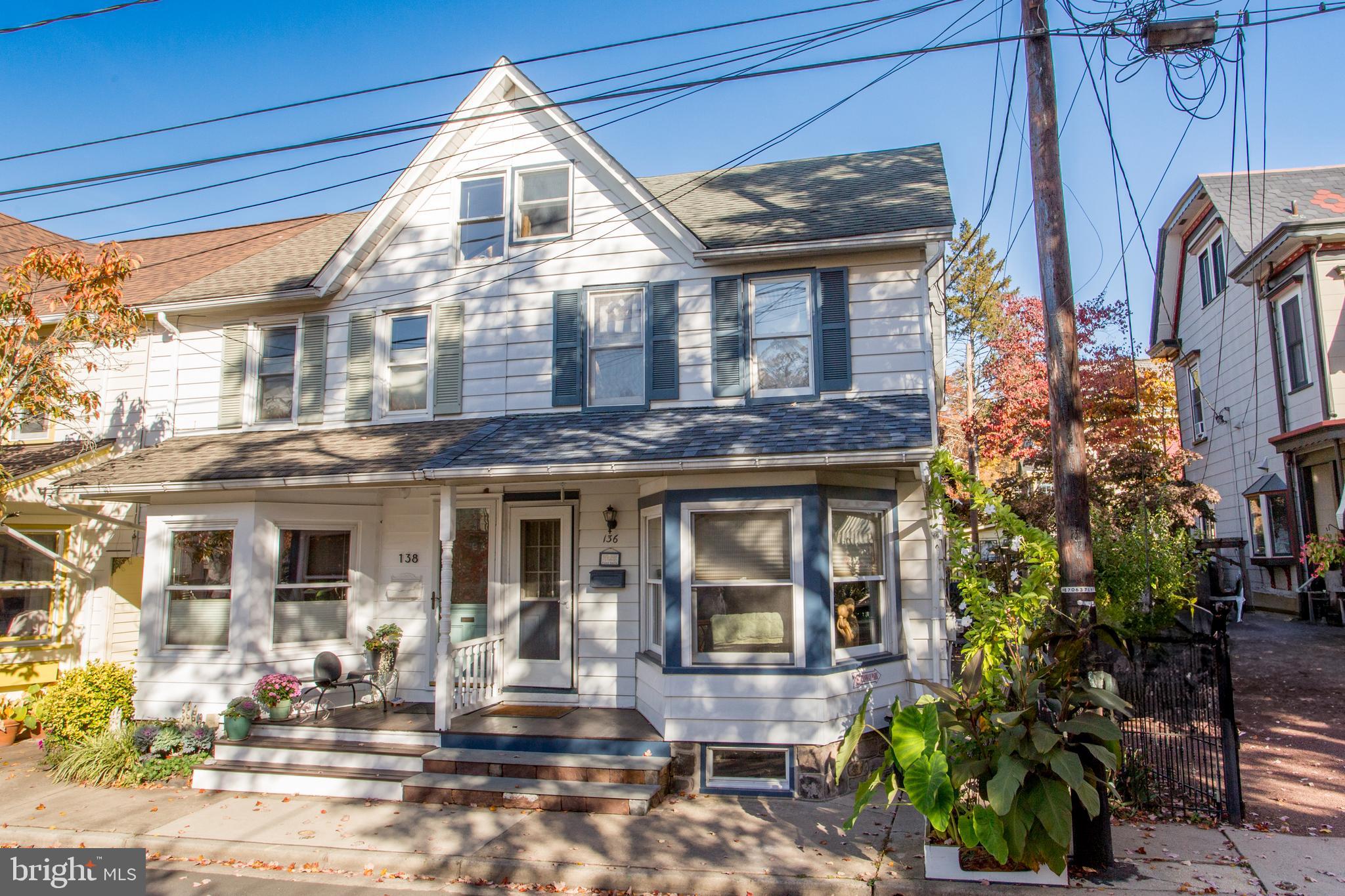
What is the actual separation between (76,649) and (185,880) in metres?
7.22

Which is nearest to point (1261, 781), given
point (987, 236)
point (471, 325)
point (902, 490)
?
point (902, 490)

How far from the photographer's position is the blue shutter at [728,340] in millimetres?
9742

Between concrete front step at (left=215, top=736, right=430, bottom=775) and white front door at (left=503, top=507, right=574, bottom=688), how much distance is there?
159 centimetres

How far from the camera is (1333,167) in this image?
17031mm

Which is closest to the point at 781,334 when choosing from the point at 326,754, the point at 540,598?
the point at 540,598

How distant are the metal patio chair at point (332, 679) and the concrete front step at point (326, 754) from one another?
62 centimetres

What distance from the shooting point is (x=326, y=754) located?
8711 mm

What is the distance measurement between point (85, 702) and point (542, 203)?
8235 mm

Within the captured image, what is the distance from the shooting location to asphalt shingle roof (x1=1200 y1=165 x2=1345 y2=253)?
49.4 feet

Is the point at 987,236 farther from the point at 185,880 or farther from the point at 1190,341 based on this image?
the point at 185,880

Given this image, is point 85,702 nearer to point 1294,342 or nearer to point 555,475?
point 555,475

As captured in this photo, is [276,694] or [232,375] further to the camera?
[232,375]

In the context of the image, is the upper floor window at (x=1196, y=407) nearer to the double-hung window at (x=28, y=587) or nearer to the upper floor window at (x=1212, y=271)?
the upper floor window at (x=1212, y=271)

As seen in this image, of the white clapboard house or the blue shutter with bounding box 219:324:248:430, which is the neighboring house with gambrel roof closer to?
the white clapboard house
